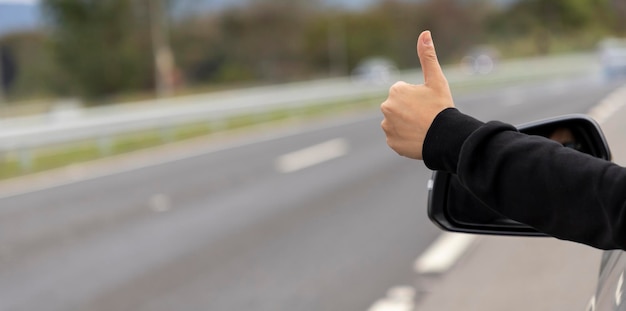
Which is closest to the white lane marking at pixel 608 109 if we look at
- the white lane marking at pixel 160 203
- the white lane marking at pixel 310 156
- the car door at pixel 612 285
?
the car door at pixel 612 285

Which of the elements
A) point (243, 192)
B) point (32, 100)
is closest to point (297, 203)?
point (243, 192)

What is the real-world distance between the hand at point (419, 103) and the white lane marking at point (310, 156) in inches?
461

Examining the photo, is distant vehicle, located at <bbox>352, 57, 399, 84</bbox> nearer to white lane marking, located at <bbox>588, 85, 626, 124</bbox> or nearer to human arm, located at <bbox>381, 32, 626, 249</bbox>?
white lane marking, located at <bbox>588, 85, 626, 124</bbox>

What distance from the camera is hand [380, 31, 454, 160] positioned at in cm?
174

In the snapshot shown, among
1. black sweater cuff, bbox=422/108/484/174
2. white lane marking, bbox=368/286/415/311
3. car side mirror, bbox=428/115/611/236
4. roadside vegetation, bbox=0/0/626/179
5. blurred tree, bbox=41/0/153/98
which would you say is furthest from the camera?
blurred tree, bbox=41/0/153/98

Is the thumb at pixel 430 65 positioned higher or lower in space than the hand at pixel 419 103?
higher

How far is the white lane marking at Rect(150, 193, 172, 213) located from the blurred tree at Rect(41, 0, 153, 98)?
52.3m

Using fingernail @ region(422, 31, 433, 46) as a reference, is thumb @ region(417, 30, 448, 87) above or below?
below

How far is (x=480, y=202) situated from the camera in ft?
6.73

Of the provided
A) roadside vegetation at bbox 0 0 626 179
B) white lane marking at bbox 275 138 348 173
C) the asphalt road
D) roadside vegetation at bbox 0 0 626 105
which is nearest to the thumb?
the asphalt road

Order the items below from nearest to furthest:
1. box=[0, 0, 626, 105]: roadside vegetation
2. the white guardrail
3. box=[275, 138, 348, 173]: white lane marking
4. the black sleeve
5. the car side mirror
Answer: the black sleeve < the car side mirror < box=[275, 138, 348, 173]: white lane marking < the white guardrail < box=[0, 0, 626, 105]: roadside vegetation

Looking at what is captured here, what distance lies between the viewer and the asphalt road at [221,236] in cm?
627

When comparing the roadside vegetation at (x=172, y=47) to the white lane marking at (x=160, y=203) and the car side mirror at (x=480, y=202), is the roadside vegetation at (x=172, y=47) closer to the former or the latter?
the white lane marking at (x=160, y=203)

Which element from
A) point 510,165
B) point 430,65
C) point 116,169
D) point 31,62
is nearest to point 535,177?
point 510,165
